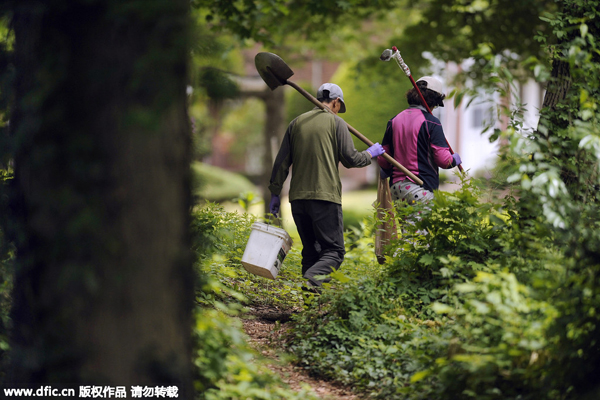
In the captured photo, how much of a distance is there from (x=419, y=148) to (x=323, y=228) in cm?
120

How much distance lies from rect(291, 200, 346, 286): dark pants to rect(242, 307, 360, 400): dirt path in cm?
51

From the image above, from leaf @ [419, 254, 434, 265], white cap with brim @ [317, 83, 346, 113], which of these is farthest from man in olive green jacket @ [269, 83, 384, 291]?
leaf @ [419, 254, 434, 265]

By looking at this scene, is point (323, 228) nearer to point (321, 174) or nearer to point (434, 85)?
point (321, 174)

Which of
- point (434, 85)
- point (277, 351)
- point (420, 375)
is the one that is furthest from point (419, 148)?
point (420, 375)

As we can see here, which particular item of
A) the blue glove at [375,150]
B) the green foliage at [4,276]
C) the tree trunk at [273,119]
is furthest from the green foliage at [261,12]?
the green foliage at [4,276]

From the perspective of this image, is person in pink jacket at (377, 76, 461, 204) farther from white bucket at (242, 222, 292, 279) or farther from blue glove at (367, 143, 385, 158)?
white bucket at (242, 222, 292, 279)

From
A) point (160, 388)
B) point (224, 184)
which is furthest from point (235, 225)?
point (224, 184)

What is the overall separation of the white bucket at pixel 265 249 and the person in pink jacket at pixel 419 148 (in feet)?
4.22

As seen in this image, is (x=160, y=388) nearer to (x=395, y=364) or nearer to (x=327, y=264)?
(x=395, y=364)

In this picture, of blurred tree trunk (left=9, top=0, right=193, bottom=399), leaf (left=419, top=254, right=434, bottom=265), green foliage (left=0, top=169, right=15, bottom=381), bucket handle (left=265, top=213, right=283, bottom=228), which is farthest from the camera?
bucket handle (left=265, top=213, right=283, bottom=228)

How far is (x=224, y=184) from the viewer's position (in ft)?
70.9

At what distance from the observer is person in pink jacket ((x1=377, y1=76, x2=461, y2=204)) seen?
514 cm

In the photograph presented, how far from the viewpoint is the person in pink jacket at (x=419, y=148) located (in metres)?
5.14

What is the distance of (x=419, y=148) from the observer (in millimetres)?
5207
